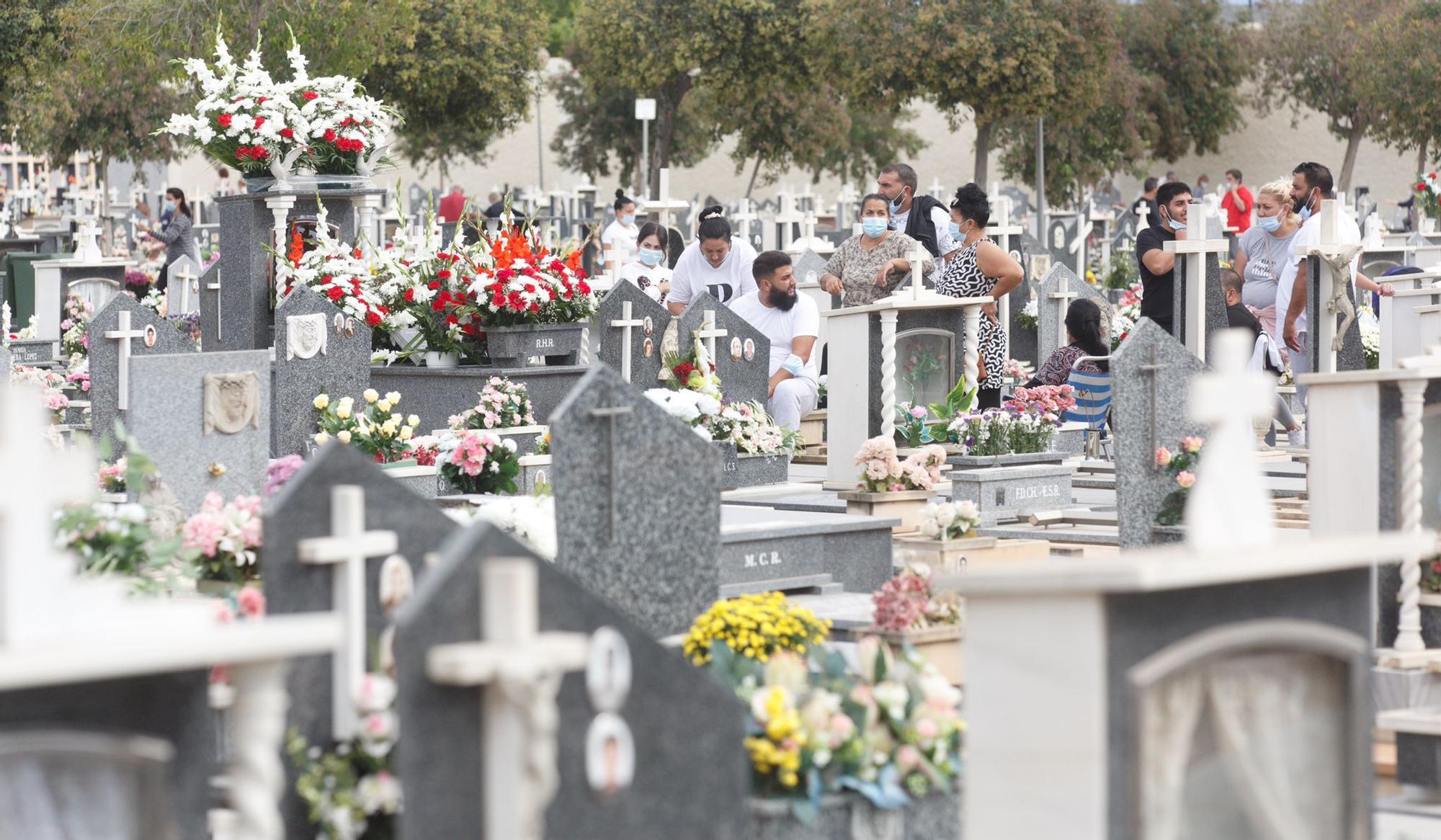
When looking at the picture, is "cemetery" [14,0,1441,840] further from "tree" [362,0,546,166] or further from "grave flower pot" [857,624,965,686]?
"tree" [362,0,546,166]

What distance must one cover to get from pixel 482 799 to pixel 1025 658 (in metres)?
1.08

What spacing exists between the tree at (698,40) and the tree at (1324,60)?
13.9 metres

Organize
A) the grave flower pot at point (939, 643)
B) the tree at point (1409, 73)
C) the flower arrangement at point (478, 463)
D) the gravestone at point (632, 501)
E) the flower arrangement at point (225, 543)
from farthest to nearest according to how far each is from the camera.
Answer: the tree at point (1409, 73) → the flower arrangement at point (478, 463) → the grave flower pot at point (939, 643) → the flower arrangement at point (225, 543) → the gravestone at point (632, 501)

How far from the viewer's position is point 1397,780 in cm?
666

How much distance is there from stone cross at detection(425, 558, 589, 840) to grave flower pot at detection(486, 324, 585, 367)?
904cm

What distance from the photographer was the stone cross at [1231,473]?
4395mm

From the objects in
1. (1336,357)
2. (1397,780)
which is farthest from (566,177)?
(1397,780)

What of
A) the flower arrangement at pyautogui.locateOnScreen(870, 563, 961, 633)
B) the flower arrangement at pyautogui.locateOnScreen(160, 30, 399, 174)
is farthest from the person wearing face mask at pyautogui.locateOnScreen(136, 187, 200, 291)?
the flower arrangement at pyautogui.locateOnScreen(870, 563, 961, 633)

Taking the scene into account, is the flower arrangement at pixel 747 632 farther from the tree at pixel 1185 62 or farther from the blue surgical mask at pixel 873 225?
the tree at pixel 1185 62

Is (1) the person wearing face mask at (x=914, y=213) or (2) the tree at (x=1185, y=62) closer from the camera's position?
(1) the person wearing face mask at (x=914, y=213)

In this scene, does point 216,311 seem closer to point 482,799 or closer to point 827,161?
point 482,799

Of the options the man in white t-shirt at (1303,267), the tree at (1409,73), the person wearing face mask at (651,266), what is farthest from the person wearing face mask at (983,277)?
the tree at (1409,73)

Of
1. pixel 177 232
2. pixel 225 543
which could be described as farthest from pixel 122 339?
pixel 177 232

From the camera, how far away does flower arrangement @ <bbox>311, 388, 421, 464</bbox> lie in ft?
36.4
